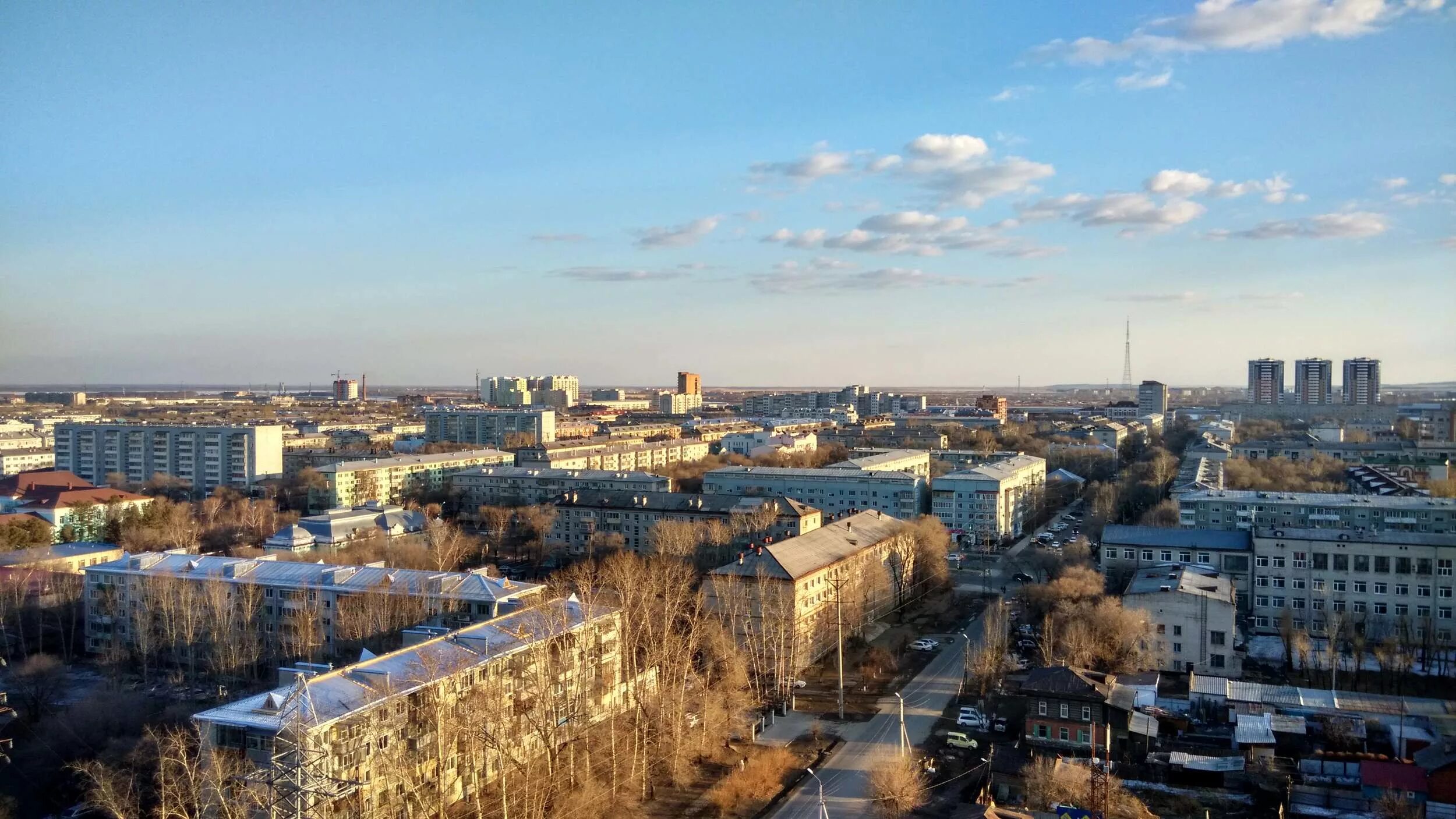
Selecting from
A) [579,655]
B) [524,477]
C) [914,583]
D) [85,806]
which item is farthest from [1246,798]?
[524,477]

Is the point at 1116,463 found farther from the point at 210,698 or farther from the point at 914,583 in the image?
the point at 210,698

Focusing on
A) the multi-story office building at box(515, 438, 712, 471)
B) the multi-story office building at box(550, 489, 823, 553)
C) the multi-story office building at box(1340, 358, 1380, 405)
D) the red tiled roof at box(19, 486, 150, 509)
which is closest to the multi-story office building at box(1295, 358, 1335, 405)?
the multi-story office building at box(1340, 358, 1380, 405)

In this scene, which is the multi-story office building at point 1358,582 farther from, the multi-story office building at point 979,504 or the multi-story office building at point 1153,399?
the multi-story office building at point 1153,399

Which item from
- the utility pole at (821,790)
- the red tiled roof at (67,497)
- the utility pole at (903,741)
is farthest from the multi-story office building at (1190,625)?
the red tiled roof at (67,497)

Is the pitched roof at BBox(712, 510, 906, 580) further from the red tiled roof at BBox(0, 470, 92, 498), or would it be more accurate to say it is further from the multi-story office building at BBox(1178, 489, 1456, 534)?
the red tiled roof at BBox(0, 470, 92, 498)

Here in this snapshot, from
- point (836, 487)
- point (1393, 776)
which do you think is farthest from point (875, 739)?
point (836, 487)
